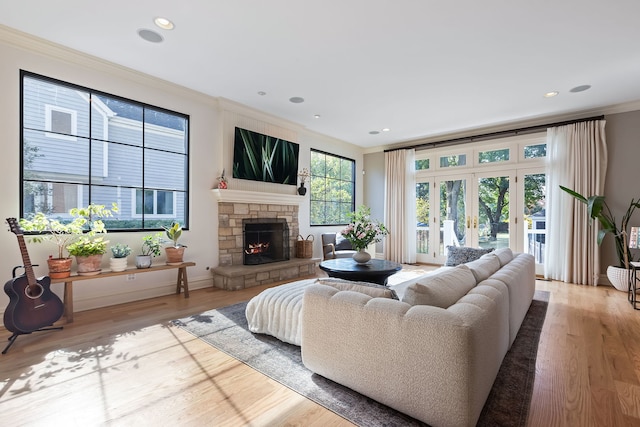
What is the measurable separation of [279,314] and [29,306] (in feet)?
7.10

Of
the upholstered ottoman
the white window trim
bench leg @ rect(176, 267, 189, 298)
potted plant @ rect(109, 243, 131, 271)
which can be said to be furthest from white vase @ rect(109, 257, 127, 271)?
the upholstered ottoman

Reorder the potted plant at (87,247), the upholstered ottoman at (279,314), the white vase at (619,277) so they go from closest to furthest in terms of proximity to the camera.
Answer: the upholstered ottoman at (279,314) < the potted plant at (87,247) < the white vase at (619,277)

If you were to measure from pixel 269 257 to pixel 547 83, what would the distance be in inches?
192

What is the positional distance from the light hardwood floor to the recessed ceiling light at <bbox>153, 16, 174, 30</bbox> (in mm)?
2854

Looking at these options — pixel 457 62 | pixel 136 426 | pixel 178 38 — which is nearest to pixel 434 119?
pixel 457 62

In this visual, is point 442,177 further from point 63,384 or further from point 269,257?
point 63,384

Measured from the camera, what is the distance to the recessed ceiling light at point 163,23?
2.67 metres

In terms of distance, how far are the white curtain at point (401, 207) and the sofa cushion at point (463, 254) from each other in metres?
2.43

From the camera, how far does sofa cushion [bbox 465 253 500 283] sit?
2.27m

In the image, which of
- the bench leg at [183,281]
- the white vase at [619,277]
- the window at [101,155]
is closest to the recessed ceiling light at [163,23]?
the window at [101,155]

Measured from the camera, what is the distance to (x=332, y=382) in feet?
6.38

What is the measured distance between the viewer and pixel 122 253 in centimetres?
341

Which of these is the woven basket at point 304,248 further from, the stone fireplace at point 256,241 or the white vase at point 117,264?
the white vase at point 117,264

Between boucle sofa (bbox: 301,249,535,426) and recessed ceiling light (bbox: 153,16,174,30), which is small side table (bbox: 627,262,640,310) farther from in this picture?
recessed ceiling light (bbox: 153,16,174,30)
